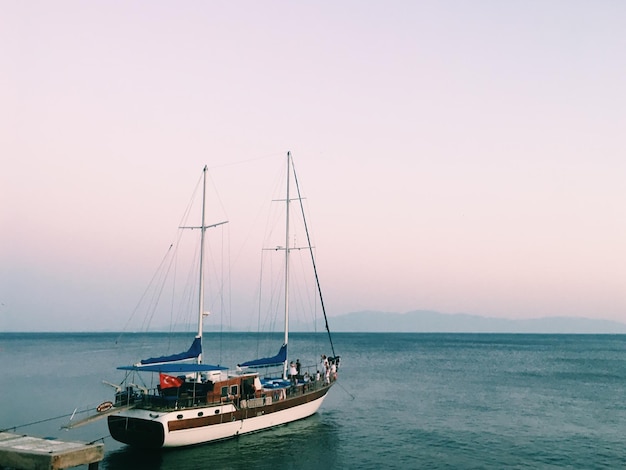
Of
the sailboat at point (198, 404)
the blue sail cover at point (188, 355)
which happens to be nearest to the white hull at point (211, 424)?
the sailboat at point (198, 404)

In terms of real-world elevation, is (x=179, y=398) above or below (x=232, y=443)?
above

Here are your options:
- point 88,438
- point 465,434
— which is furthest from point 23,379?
point 465,434

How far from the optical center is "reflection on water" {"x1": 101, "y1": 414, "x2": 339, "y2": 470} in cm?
3017

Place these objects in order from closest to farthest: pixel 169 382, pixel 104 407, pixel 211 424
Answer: pixel 104 407
pixel 169 382
pixel 211 424

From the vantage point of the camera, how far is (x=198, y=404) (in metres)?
33.4

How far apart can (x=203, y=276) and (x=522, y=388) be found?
157ft

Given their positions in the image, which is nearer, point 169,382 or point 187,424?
point 187,424

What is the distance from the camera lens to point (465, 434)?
130 ft

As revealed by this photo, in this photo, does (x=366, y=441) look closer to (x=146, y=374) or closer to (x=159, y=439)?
(x=159, y=439)

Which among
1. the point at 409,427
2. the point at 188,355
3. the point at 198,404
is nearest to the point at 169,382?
the point at 198,404

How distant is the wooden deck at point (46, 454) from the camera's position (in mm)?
21500

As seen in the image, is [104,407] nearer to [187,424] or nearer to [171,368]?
[171,368]

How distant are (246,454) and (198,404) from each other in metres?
4.33

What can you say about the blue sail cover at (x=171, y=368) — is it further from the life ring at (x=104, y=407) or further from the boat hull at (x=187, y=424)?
the life ring at (x=104, y=407)
